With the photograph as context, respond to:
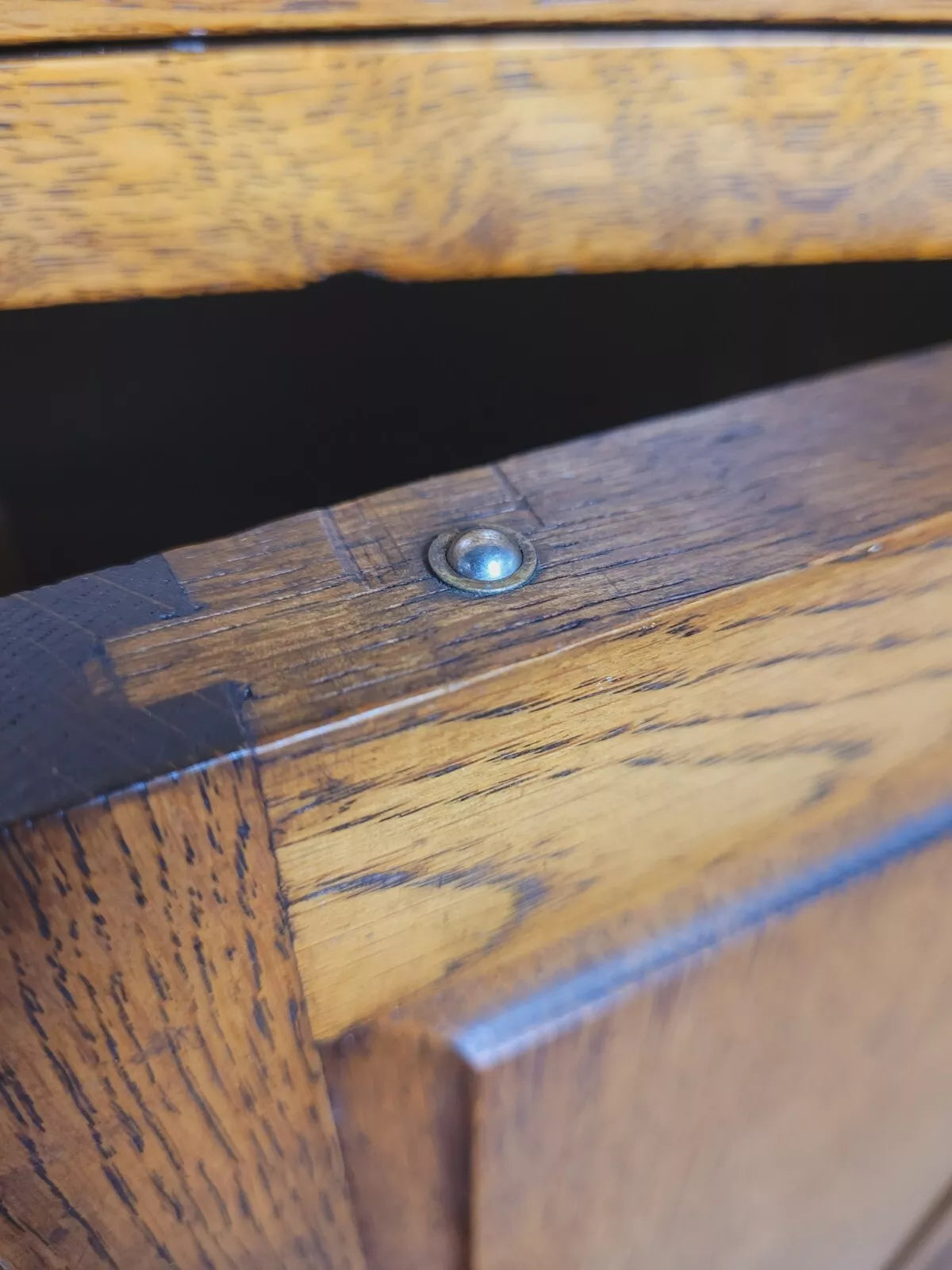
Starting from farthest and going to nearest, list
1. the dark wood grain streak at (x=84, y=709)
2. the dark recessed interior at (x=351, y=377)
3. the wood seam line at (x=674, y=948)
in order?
1. the dark recessed interior at (x=351, y=377)
2. the wood seam line at (x=674, y=948)
3. the dark wood grain streak at (x=84, y=709)

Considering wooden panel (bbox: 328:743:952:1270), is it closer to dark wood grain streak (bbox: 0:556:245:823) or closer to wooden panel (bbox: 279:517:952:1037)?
wooden panel (bbox: 279:517:952:1037)


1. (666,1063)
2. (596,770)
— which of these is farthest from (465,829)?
(666,1063)

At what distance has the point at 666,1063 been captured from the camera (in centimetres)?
42

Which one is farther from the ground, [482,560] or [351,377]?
[351,377]

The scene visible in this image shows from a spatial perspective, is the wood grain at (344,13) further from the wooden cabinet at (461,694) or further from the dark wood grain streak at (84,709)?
the dark wood grain streak at (84,709)

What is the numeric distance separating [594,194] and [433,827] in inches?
9.9

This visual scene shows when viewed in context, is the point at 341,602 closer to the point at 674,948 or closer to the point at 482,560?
A: the point at 482,560

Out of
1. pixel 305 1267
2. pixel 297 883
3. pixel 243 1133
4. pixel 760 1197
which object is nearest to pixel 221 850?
pixel 297 883

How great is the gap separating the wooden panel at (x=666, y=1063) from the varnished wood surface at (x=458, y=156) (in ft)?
0.79

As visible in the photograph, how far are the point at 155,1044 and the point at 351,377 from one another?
512mm

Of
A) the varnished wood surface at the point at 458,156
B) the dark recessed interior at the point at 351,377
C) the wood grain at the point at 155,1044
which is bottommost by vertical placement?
the wood grain at the point at 155,1044

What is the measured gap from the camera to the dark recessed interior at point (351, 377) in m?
0.65

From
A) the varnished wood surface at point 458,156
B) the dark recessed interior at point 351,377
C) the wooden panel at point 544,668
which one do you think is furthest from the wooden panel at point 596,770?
the dark recessed interior at point 351,377

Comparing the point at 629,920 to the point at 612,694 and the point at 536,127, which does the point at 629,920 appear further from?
the point at 536,127
